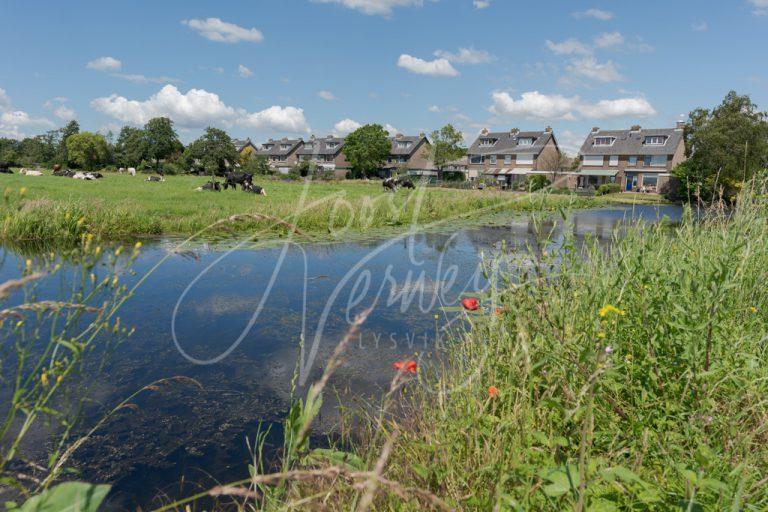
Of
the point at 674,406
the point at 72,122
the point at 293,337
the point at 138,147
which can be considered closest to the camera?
the point at 674,406

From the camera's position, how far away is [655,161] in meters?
61.5

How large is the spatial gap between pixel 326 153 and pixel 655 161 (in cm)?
5384

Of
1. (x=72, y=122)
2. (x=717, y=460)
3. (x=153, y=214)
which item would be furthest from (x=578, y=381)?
(x=72, y=122)

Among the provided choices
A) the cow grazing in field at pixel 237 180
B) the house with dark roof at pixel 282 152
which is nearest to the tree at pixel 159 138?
the house with dark roof at pixel 282 152

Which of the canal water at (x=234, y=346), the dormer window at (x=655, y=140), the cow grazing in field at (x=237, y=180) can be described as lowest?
the canal water at (x=234, y=346)

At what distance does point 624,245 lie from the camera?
4.91m

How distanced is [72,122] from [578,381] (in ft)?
323

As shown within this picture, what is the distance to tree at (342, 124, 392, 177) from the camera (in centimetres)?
→ 7612

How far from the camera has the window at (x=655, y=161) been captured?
60625mm

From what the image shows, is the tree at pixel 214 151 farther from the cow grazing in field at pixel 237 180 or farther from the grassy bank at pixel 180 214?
the grassy bank at pixel 180 214

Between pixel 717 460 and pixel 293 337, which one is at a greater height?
pixel 717 460

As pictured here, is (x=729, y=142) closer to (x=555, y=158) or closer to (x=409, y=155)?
(x=555, y=158)

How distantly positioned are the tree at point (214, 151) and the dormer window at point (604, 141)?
52.3m

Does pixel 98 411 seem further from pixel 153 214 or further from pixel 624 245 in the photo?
pixel 153 214
